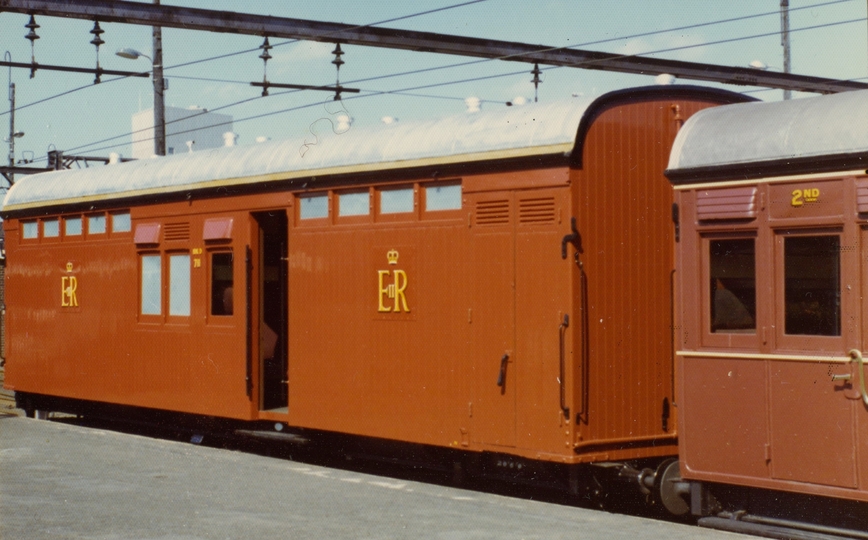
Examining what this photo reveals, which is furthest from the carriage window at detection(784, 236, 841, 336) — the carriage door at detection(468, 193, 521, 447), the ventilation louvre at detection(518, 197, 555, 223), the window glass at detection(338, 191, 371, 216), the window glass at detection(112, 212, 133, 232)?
the window glass at detection(112, 212, 133, 232)

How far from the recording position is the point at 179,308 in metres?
13.1

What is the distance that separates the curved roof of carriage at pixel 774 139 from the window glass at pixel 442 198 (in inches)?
77.1

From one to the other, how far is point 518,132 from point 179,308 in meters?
5.39

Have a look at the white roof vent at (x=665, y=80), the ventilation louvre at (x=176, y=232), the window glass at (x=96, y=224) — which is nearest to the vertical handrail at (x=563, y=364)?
the white roof vent at (x=665, y=80)

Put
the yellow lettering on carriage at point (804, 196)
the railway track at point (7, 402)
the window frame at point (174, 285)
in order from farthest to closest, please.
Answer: the railway track at point (7, 402) → the window frame at point (174, 285) → the yellow lettering on carriage at point (804, 196)

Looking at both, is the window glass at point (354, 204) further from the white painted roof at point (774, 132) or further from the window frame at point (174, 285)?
the white painted roof at point (774, 132)

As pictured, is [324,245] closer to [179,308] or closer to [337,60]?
[179,308]

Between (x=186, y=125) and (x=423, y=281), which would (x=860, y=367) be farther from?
(x=186, y=125)

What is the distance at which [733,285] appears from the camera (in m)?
8.16

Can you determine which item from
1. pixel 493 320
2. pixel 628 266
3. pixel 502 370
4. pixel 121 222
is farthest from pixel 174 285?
pixel 628 266

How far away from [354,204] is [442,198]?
119cm

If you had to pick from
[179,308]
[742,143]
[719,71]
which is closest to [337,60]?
[179,308]

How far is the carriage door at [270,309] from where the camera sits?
39.8 feet

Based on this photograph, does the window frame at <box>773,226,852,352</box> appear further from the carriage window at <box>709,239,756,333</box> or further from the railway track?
the railway track
